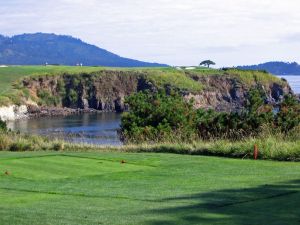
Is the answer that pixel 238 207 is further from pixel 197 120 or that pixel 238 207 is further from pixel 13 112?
pixel 13 112

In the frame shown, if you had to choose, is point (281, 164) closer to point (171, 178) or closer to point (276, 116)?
point (171, 178)

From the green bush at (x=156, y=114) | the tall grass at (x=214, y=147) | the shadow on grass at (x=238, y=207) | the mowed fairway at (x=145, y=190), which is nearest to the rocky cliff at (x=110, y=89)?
the green bush at (x=156, y=114)

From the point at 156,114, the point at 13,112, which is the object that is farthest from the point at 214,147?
the point at 13,112

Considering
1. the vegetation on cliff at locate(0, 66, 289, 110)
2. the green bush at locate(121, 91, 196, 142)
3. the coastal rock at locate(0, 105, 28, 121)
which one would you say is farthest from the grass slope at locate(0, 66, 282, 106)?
the green bush at locate(121, 91, 196, 142)

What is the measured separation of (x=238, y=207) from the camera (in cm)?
966

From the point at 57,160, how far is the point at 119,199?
5.93 meters

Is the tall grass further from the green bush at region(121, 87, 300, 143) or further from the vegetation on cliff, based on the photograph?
the vegetation on cliff

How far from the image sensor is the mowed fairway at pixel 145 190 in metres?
9.12

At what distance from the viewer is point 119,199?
10.9 metres

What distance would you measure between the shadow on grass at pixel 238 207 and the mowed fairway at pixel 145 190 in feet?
0.04

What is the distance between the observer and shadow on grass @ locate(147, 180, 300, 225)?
8.70m

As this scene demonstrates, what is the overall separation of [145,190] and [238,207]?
2.57 metres

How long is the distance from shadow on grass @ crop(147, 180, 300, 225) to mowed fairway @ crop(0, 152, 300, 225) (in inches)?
0.5

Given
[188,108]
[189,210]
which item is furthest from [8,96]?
[189,210]
